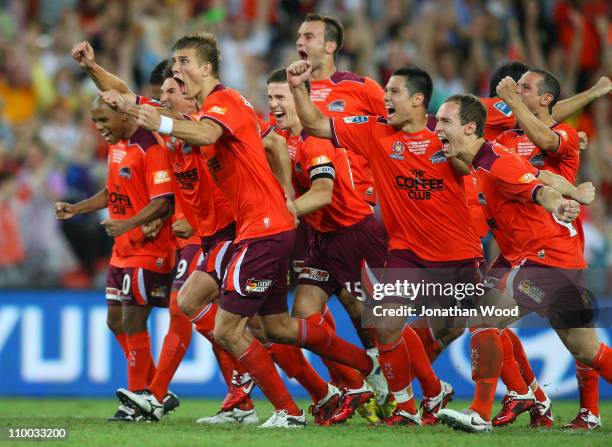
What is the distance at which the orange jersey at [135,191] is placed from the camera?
9672mm

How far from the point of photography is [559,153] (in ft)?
28.3

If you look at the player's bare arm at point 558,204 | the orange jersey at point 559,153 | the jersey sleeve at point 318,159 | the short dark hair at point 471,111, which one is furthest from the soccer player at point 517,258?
the jersey sleeve at point 318,159

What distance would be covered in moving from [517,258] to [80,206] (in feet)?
13.0

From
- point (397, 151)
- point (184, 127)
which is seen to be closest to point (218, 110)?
point (184, 127)

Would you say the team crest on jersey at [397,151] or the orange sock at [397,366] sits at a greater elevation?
the team crest on jersey at [397,151]

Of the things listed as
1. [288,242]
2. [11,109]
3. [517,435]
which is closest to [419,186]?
[288,242]

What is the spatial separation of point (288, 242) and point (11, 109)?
8.27 m

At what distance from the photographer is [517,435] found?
805cm

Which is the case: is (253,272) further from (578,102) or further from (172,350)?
(578,102)

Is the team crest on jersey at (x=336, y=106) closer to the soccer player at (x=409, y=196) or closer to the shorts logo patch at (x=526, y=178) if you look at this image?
the soccer player at (x=409, y=196)

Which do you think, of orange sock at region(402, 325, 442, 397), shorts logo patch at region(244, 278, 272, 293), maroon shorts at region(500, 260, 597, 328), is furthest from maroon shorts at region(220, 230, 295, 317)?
maroon shorts at region(500, 260, 597, 328)

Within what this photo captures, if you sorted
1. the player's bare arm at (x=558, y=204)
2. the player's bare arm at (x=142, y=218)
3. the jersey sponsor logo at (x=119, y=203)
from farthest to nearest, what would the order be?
the jersey sponsor logo at (x=119, y=203) < the player's bare arm at (x=142, y=218) < the player's bare arm at (x=558, y=204)

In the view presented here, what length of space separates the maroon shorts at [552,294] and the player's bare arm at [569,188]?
68cm

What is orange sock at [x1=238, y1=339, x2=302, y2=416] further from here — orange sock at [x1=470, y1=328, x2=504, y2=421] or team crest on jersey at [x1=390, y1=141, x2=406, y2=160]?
team crest on jersey at [x1=390, y1=141, x2=406, y2=160]
